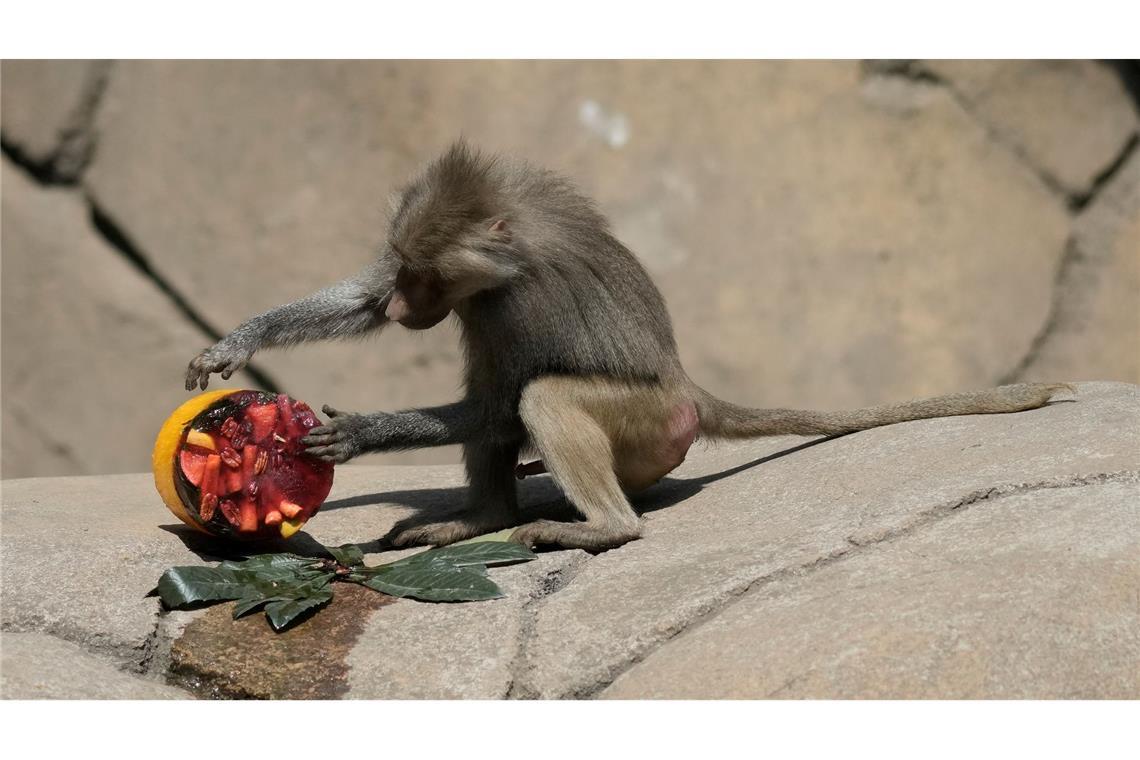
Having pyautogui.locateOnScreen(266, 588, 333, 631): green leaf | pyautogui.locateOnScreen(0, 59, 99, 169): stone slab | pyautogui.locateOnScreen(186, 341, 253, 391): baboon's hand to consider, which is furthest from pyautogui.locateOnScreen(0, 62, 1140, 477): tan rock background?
pyautogui.locateOnScreen(266, 588, 333, 631): green leaf

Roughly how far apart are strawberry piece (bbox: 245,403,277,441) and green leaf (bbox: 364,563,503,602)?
1.76ft

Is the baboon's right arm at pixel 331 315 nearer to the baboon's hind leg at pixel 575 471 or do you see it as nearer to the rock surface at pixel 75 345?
the baboon's hind leg at pixel 575 471

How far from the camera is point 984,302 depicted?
24.7 feet

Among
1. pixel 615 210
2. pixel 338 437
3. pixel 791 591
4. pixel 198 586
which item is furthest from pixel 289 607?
pixel 615 210

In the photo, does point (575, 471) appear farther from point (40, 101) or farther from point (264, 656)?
point (40, 101)

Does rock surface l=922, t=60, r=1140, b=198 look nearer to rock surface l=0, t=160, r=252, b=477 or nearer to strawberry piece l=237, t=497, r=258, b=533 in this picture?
rock surface l=0, t=160, r=252, b=477

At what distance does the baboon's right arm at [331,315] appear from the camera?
429cm

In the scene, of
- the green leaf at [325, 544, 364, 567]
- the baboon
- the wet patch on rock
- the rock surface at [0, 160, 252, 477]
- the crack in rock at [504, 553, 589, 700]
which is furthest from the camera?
the rock surface at [0, 160, 252, 477]

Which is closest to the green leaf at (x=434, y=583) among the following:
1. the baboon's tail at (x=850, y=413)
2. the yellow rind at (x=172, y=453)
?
the yellow rind at (x=172, y=453)

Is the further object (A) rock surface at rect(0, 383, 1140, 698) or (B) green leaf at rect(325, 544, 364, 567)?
(B) green leaf at rect(325, 544, 364, 567)

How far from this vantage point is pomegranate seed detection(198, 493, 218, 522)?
3701 mm

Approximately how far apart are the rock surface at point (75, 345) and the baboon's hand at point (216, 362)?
3.36m

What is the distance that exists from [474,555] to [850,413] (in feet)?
4.90

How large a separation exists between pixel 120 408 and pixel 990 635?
228 inches
